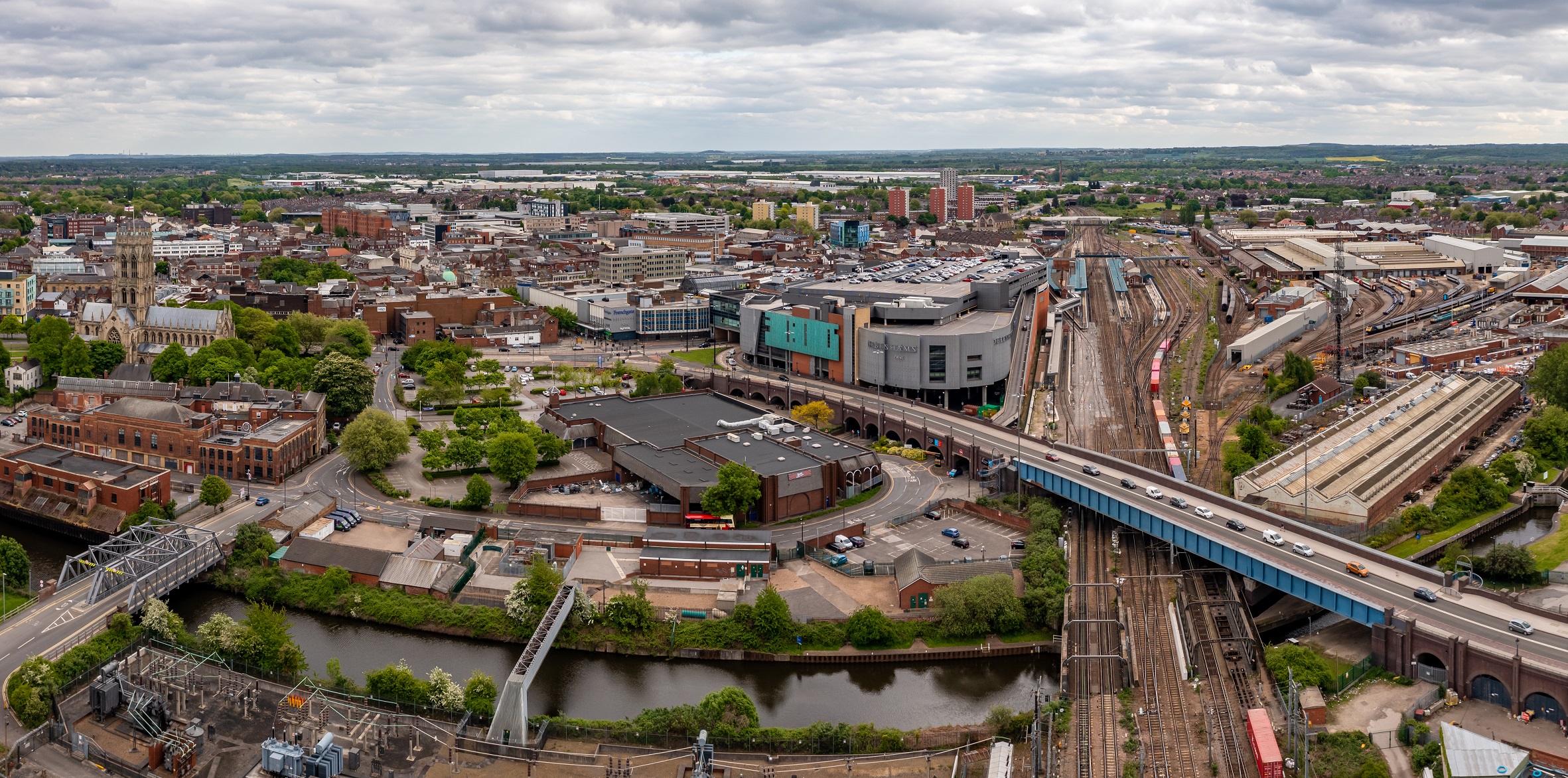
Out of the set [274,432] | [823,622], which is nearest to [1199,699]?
[823,622]

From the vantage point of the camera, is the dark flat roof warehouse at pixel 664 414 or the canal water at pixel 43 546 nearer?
the canal water at pixel 43 546

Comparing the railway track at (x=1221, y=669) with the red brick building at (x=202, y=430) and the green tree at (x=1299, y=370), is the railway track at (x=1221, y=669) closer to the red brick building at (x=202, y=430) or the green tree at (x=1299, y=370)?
the green tree at (x=1299, y=370)

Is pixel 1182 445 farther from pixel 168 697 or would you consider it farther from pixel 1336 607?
pixel 168 697

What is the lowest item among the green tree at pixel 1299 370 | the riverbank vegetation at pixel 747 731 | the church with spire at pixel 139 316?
the riverbank vegetation at pixel 747 731

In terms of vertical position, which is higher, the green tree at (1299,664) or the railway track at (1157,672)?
the green tree at (1299,664)

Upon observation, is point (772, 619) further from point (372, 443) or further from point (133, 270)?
point (133, 270)

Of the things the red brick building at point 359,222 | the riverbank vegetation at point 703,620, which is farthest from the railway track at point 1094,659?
the red brick building at point 359,222
